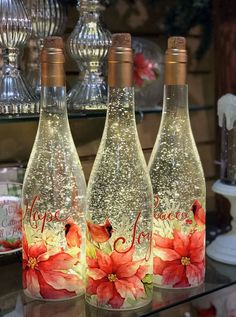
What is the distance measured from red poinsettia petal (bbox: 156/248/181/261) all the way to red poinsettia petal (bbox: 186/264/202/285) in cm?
3

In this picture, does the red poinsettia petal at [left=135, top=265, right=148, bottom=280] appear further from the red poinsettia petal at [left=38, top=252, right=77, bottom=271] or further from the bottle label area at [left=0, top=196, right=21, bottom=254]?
the bottle label area at [left=0, top=196, right=21, bottom=254]

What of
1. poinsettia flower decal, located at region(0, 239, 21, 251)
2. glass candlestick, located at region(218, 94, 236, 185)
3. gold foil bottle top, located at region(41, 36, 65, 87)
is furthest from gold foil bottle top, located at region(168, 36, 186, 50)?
poinsettia flower decal, located at region(0, 239, 21, 251)

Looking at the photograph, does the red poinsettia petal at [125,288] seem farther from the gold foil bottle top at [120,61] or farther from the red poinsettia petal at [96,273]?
the gold foil bottle top at [120,61]

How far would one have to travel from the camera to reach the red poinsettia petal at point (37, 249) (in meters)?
0.65

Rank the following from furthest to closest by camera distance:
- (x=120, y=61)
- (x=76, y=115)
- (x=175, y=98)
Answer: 1. (x=76, y=115)
2. (x=175, y=98)
3. (x=120, y=61)

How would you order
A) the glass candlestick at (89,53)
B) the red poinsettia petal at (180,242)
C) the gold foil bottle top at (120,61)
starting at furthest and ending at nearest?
the glass candlestick at (89,53) → the red poinsettia petal at (180,242) → the gold foil bottle top at (120,61)

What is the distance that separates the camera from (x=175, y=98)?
70cm

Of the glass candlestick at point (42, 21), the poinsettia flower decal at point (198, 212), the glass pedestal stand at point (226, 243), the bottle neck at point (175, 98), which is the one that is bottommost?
the glass pedestal stand at point (226, 243)

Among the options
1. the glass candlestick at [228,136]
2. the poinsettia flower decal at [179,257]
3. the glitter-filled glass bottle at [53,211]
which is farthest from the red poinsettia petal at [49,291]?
the glass candlestick at [228,136]

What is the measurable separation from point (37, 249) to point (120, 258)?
0.10m

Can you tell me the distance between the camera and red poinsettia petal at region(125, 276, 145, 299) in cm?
64

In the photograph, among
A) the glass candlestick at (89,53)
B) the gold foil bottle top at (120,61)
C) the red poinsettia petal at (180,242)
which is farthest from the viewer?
the glass candlestick at (89,53)

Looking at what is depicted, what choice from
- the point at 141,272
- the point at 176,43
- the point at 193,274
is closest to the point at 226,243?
the point at 193,274

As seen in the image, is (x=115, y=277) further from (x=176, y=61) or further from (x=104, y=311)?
(x=176, y=61)
